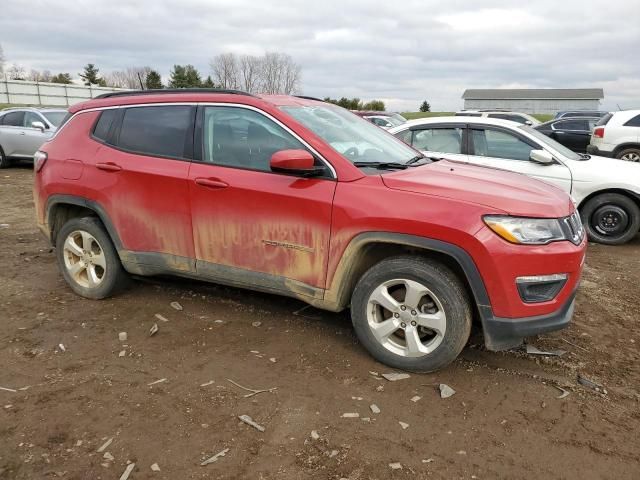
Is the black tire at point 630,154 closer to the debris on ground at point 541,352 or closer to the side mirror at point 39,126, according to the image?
the debris on ground at point 541,352

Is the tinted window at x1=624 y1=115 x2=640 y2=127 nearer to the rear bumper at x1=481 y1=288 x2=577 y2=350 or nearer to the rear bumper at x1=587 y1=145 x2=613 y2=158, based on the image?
the rear bumper at x1=587 y1=145 x2=613 y2=158

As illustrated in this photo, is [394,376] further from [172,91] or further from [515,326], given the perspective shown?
[172,91]

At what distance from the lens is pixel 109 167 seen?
4094 mm

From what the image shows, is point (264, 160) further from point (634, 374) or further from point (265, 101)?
point (634, 374)

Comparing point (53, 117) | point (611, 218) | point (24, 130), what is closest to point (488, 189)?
point (611, 218)

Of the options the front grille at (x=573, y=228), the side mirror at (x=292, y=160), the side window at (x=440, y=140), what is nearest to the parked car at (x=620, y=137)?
the side window at (x=440, y=140)

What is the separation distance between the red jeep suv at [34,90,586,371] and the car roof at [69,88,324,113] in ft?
0.06

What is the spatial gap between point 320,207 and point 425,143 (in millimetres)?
4353

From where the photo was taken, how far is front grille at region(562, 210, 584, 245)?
3184 millimetres

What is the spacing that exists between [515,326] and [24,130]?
13361mm

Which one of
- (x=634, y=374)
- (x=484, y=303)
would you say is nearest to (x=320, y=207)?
(x=484, y=303)

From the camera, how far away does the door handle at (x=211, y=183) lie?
363 centimetres

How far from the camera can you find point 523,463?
2.52 m

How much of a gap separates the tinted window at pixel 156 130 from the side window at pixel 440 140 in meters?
4.17
